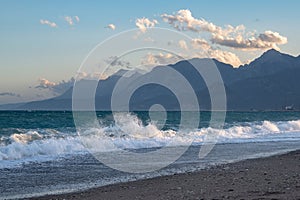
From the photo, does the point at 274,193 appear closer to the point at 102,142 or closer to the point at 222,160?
the point at 222,160

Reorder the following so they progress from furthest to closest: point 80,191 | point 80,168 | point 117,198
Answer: point 80,168 → point 80,191 → point 117,198

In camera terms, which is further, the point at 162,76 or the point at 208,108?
the point at 208,108

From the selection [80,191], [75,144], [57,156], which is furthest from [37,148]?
[80,191]

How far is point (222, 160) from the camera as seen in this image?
70.2 ft

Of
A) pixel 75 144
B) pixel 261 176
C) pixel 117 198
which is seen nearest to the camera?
pixel 117 198

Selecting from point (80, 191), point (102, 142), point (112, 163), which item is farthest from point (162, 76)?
point (80, 191)

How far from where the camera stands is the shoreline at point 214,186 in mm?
12211

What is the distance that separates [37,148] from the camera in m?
24.3

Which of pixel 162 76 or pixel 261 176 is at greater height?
pixel 162 76

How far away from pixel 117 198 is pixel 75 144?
51.3ft

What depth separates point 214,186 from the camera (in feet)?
45.4

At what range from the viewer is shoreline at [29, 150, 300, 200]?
12.2 meters

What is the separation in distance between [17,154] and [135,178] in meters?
8.35

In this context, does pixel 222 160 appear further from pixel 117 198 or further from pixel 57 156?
pixel 117 198
